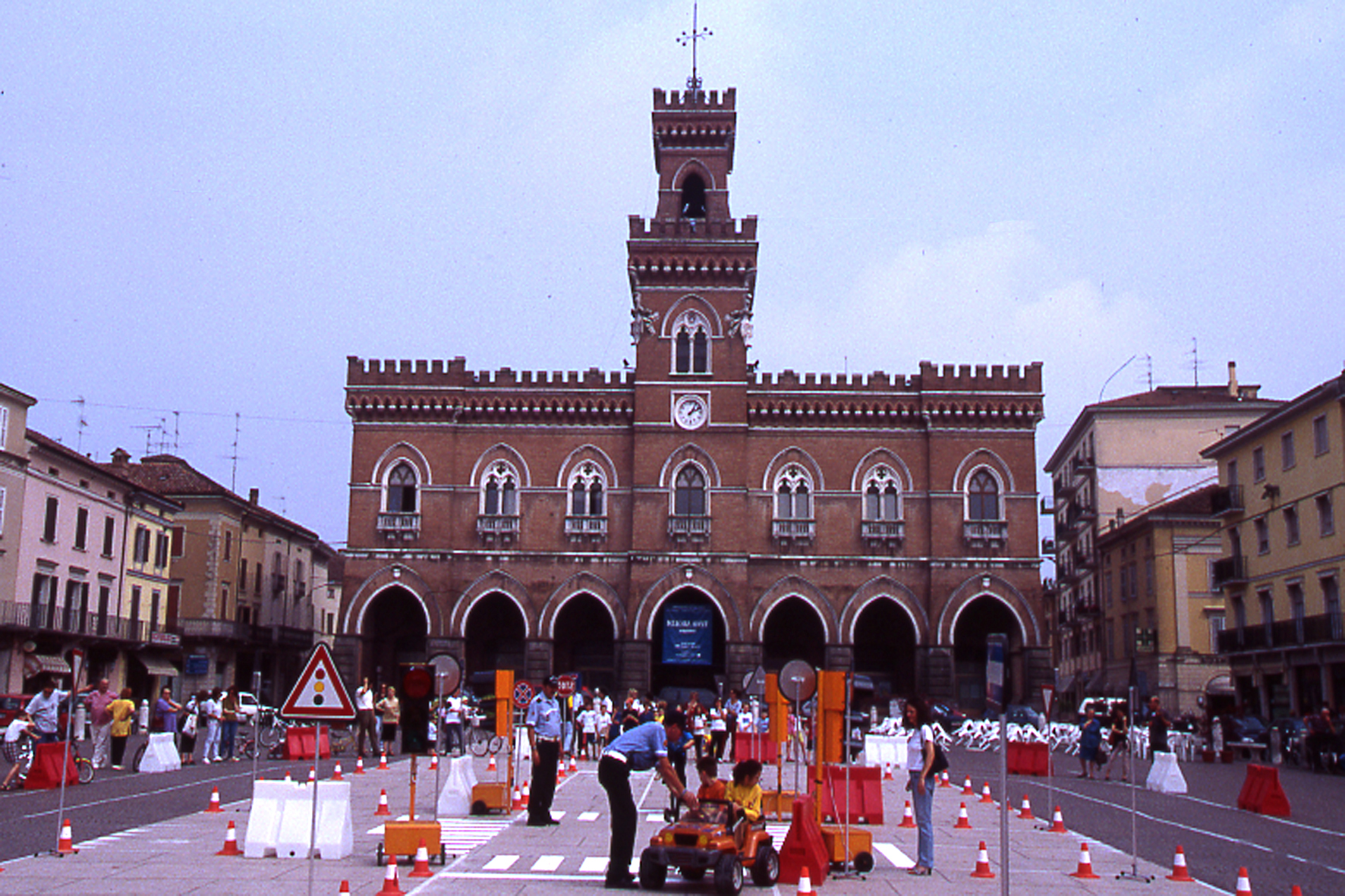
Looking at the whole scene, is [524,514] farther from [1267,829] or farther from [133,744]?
[1267,829]

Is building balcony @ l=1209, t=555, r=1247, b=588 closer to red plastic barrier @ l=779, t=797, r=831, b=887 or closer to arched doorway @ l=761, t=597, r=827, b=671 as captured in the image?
arched doorway @ l=761, t=597, r=827, b=671

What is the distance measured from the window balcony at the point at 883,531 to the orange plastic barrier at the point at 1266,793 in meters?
25.2

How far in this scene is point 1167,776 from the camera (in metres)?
25.2

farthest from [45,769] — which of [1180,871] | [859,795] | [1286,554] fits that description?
[1286,554]

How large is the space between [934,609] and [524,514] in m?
14.8

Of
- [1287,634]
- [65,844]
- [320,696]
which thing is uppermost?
[1287,634]

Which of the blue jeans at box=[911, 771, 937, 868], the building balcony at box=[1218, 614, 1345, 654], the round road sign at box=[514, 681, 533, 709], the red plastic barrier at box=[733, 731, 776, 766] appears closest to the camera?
the blue jeans at box=[911, 771, 937, 868]

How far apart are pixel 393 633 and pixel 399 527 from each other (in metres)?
4.40

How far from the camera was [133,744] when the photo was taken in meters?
36.1

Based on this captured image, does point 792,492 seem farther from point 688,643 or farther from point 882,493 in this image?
point 688,643

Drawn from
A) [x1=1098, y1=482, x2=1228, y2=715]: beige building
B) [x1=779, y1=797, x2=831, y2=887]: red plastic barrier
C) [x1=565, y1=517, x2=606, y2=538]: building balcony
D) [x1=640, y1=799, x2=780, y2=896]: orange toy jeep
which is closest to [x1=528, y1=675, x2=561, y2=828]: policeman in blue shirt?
[x1=640, y1=799, x2=780, y2=896]: orange toy jeep

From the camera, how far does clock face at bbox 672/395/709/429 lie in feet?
154

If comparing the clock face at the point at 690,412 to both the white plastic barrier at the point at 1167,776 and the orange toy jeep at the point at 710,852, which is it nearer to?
the white plastic barrier at the point at 1167,776

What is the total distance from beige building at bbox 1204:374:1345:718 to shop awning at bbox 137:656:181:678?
128 ft
